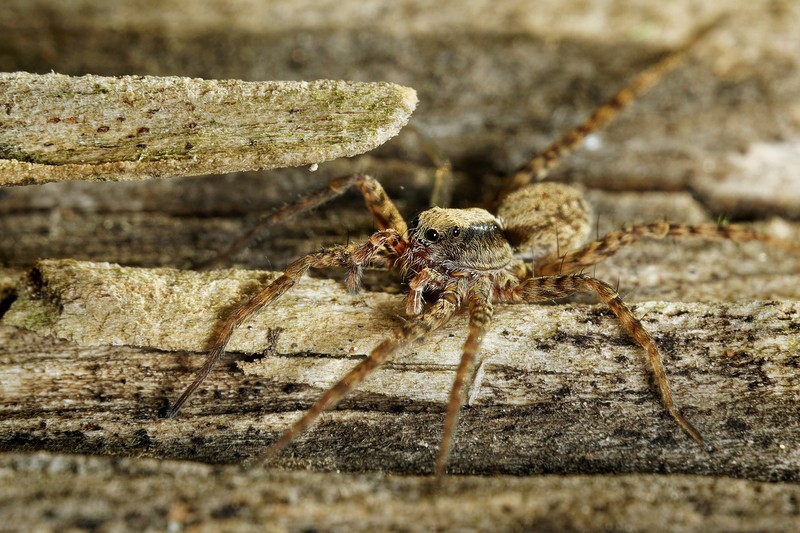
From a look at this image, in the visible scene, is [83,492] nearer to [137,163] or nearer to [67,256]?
[137,163]

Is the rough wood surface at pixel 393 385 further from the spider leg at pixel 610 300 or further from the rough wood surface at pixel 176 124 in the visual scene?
the rough wood surface at pixel 176 124

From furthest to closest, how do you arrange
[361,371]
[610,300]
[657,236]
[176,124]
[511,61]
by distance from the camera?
[511,61] → [657,236] → [610,300] → [176,124] → [361,371]

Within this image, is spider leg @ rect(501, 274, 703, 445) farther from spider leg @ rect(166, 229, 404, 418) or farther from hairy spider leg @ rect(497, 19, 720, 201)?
hairy spider leg @ rect(497, 19, 720, 201)

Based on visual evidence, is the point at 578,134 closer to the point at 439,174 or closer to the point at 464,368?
the point at 439,174


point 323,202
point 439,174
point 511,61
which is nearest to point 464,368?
point 323,202

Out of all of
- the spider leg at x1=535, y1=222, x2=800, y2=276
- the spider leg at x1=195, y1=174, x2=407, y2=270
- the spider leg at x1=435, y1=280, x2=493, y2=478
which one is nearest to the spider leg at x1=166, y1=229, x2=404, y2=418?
the spider leg at x1=195, y1=174, x2=407, y2=270

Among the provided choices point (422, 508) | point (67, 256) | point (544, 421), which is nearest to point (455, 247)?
point (544, 421)
